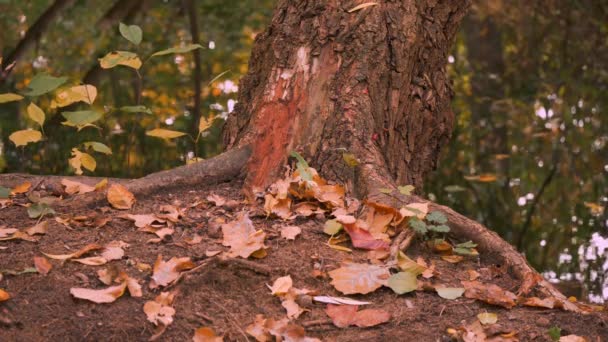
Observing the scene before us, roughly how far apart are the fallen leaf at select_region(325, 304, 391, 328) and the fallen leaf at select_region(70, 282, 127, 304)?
59 centimetres

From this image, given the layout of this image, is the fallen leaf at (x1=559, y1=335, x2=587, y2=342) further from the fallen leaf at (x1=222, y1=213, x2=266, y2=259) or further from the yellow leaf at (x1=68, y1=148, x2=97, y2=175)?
the yellow leaf at (x1=68, y1=148, x2=97, y2=175)

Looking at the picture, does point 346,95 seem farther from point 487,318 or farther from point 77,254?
point 77,254

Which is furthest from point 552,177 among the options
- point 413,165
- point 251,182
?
point 251,182

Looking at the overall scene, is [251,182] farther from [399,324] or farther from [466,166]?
[466,166]

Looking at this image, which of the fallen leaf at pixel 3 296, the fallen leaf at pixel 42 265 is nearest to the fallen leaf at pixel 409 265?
the fallen leaf at pixel 42 265

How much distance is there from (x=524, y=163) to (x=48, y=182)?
4.66 meters

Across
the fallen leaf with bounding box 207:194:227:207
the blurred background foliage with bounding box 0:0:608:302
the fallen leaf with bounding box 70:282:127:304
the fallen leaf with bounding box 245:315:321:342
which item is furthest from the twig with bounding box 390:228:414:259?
the blurred background foliage with bounding box 0:0:608:302

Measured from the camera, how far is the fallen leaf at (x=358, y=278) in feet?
8.07

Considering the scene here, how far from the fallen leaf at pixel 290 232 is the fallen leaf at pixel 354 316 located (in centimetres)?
35

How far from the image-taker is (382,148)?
10.9 ft

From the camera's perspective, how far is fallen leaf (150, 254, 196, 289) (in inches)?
92.7

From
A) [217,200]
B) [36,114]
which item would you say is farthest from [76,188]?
[217,200]

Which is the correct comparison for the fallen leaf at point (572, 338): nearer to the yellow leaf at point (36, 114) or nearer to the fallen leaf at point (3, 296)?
the fallen leaf at point (3, 296)

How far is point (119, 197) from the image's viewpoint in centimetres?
292
